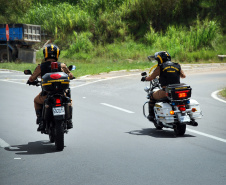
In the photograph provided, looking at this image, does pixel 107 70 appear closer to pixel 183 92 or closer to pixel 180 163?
pixel 183 92

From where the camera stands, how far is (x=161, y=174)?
6.33 meters

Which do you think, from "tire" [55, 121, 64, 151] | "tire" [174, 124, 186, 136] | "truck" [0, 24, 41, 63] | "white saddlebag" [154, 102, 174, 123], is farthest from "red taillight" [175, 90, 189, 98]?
"truck" [0, 24, 41, 63]

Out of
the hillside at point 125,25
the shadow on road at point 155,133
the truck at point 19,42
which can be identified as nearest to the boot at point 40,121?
the shadow on road at point 155,133

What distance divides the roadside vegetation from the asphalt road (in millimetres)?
20412

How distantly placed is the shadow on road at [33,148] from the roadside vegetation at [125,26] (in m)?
24.2

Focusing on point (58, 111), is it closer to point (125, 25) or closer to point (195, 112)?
point (195, 112)

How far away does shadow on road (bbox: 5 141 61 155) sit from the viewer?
779 centimetres

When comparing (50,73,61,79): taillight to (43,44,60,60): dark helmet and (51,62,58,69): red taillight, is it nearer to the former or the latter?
(51,62,58,69): red taillight

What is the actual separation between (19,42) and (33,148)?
24.9m

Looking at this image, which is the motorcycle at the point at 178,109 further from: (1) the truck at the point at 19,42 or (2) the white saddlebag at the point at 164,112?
(1) the truck at the point at 19,42

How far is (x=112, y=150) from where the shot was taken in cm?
790

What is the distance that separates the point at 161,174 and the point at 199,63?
24359mm

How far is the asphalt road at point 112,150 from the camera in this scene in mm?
6180

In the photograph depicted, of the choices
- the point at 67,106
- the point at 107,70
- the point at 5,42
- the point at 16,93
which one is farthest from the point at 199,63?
the point at 67,106
